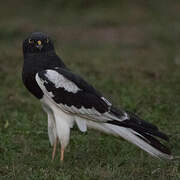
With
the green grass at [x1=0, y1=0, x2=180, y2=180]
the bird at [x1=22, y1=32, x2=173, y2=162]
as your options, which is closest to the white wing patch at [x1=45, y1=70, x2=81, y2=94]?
the bird at [x1=22, y1=32, x2=173, y2=162]

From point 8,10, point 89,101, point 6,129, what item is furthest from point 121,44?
point 89,101

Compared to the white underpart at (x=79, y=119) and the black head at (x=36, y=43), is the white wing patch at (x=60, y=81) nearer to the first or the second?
the white underpart at (x=79, y=119)

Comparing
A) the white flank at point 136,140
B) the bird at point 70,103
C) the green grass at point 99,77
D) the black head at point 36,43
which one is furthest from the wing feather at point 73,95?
the green grass at point 99,77

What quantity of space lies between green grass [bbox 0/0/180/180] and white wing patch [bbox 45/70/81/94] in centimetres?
75

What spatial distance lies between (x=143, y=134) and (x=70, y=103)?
77cm

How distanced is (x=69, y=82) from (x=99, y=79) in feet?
10.5

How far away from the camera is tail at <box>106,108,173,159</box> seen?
477 cm

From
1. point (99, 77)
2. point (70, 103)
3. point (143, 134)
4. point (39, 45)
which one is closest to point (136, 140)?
point (143, 134)

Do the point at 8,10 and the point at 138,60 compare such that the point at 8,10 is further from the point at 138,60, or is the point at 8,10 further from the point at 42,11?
the point at 138,60

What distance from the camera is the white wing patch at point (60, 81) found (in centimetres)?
489

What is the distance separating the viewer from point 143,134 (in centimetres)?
483

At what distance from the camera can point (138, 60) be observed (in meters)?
9.58

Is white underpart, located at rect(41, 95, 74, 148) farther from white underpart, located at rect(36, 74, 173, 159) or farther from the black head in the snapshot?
the black head

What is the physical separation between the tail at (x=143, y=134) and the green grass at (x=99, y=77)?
174mm
